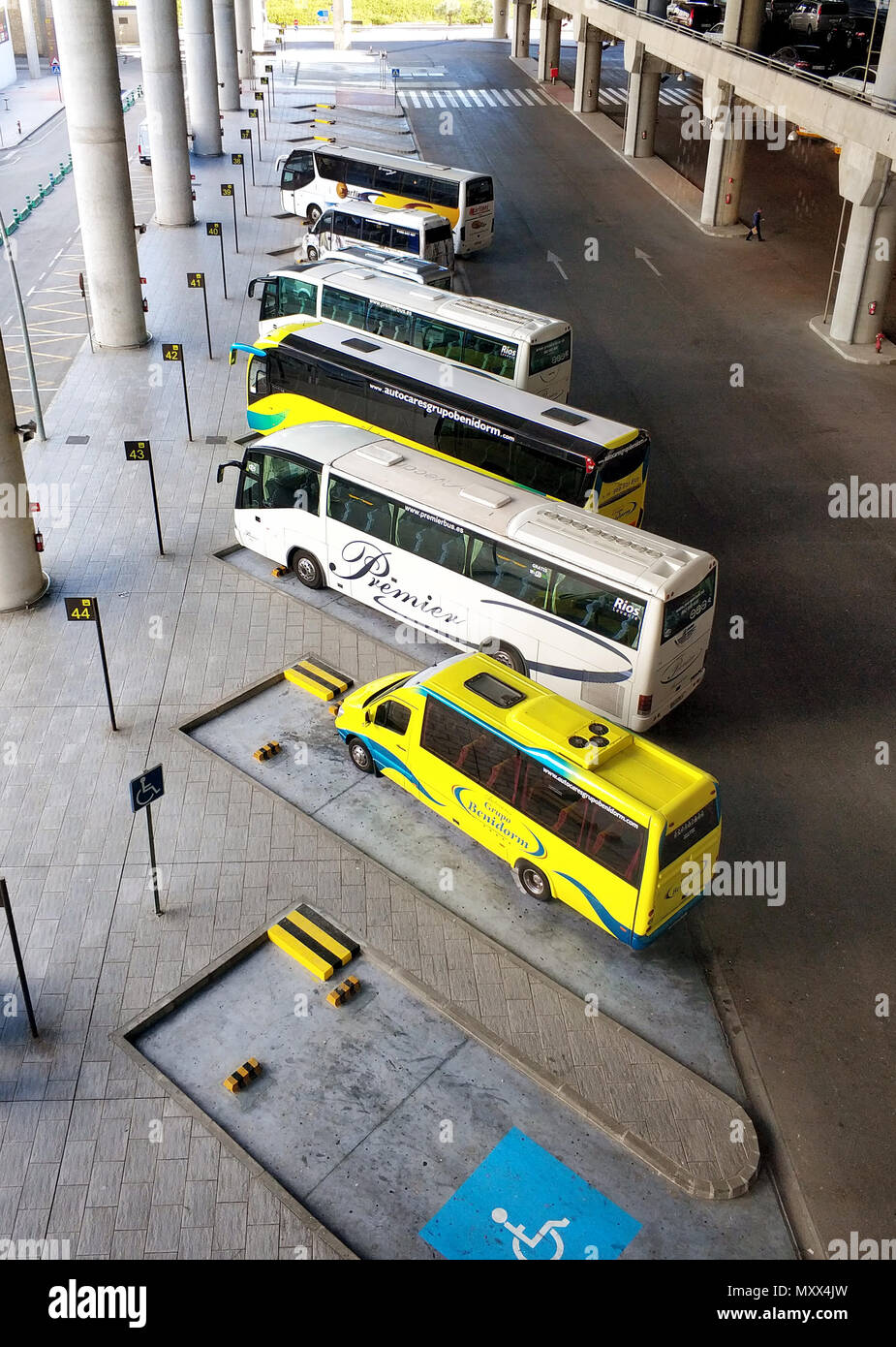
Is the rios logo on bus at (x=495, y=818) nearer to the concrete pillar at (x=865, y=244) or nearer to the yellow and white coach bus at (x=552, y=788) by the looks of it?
the yellow and white coach bus at (x=552, y=788)

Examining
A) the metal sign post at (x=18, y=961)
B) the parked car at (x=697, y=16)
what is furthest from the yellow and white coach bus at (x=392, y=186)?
the metal sign post at (x=18, y=961)

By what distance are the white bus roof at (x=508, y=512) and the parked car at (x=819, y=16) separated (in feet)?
123

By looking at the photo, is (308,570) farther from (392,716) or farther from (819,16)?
(819,16)

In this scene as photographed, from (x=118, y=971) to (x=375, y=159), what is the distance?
29449 mm

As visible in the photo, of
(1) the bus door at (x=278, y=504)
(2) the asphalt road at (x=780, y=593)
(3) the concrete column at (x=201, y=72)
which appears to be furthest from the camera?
(3) the concrete column at (x=201, y=72)

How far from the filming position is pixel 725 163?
36.0m

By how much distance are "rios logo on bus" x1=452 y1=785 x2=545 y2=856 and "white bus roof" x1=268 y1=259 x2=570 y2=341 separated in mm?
11804

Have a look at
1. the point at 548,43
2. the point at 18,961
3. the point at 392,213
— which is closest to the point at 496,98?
the point at 548,43

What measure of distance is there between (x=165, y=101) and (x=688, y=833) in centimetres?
3249

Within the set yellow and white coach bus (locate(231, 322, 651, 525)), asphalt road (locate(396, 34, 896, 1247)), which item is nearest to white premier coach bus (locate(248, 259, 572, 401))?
yellow and white coach bus (locate(231, 322, 651, 525))

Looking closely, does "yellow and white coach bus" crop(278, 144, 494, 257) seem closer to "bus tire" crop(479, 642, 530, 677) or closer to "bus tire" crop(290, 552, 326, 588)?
"bus tire" crop(290, 552, 326, 588)

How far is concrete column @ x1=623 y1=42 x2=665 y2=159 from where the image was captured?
144 feet

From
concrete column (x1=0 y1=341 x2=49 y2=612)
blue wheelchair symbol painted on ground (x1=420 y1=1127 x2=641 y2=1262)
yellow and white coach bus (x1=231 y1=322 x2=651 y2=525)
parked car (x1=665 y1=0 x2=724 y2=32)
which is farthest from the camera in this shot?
parked car (x1=665 y1=0 x2=724 y2=32)

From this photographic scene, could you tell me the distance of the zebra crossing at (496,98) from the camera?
186 feet
